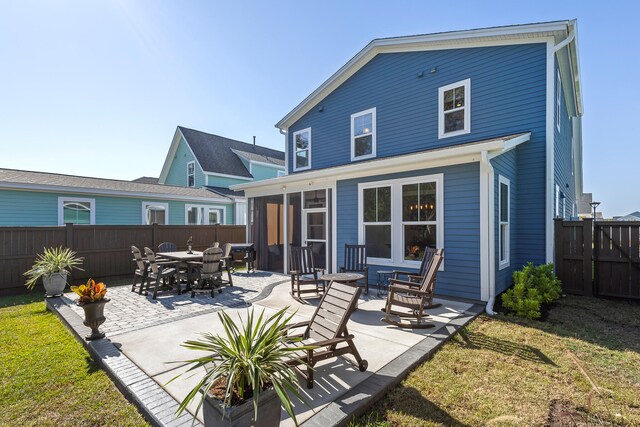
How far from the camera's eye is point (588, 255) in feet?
22.5

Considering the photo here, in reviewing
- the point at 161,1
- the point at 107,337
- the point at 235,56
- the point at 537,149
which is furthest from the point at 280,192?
the point at 537,149

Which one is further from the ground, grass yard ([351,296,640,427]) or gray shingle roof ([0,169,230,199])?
gray shingle roof ([0,169,230,199])

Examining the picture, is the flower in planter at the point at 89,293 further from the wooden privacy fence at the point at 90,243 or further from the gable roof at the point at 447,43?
the gable roof at the point at 447,43

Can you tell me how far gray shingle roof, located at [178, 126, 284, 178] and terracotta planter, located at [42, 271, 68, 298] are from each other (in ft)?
41.4

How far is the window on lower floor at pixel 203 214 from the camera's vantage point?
50.1 feet

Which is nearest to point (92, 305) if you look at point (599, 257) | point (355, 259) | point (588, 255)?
point (355, 259)

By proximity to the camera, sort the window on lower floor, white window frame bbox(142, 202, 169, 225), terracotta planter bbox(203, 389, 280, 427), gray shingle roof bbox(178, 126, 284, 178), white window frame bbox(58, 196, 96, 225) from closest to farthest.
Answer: terracotta planter bbox(203, 389, 280, 427) → white window frame bbox(58, 196, 96, 225) → white window frame bbox(142, 202, 169, 225) → the window on lower floor → gray shingle roof bbox(178, 126, 284, 178)

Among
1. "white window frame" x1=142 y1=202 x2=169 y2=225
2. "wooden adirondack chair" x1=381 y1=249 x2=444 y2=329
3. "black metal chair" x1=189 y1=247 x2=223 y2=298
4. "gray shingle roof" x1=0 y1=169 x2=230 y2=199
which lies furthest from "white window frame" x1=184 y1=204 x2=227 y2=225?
"wooden adirondack chair" x1=381 y1=249 x2=444 y2=329

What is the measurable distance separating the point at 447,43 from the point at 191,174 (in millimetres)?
16583

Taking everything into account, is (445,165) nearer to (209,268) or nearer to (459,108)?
(459,108)

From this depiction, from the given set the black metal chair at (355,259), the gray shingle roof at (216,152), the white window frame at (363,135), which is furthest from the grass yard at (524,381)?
the gray shingle roof at (216,152)

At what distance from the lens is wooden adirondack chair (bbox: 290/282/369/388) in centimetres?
302

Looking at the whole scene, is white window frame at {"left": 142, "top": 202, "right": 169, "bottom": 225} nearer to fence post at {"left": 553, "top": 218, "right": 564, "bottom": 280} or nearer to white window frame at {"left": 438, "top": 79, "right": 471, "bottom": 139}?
white window frame at {"left": 438, "top": 79, "right": 471, "bottom": 139}

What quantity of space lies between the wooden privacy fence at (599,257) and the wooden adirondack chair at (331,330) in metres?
6.61
